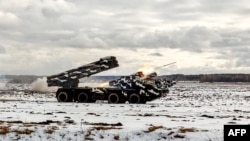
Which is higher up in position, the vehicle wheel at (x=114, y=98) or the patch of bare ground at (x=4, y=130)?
the vehicle wheel at (x=114, y=98)

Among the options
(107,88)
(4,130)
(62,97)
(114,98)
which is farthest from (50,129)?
(62,97)

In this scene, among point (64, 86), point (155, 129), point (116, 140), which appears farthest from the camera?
point (64, 86)

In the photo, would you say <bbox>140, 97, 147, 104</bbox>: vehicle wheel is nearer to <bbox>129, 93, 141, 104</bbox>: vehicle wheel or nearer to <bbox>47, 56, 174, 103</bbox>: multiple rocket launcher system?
<bbox>47, 56, 174, 103</bbox>: multiple rocket launcher system

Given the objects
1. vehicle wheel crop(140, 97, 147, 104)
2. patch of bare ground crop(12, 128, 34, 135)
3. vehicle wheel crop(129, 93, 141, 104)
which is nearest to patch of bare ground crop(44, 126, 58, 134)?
patch of bare ground crop(12, 128, 34, 135)

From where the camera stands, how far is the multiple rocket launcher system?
156ft

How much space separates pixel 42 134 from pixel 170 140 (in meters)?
5.75

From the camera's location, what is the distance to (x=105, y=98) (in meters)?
47.9

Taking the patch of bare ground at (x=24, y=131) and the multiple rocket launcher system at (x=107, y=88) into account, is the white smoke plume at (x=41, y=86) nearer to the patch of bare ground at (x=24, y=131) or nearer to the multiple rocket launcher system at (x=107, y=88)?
the multiple rocket launcher system at (x=107, y=88)

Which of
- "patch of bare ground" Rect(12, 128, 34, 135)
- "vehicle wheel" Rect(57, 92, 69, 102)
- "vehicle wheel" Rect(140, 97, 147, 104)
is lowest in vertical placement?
"patch of bare ground" Rect(12, 128, 34, 135)

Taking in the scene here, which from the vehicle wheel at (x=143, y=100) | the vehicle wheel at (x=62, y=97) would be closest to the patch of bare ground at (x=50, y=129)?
the vehicle wheel at (x=143, y=100)

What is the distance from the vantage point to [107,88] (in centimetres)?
4803

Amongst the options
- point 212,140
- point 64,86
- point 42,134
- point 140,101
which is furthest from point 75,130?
point 64,86

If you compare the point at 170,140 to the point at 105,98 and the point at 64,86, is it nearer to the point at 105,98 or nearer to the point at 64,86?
the point at 105,98

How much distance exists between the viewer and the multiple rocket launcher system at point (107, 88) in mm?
47500
